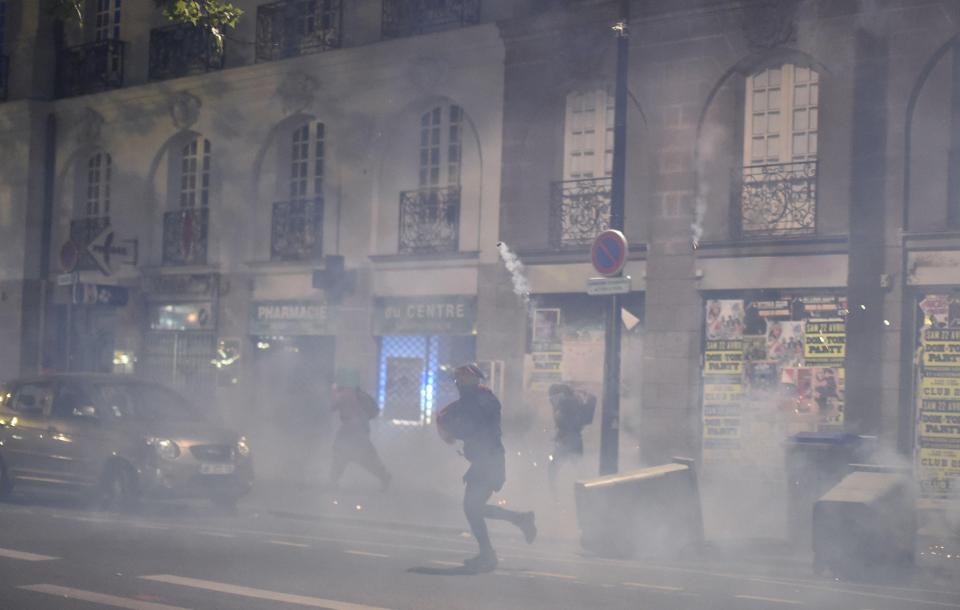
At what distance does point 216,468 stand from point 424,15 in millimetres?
9345

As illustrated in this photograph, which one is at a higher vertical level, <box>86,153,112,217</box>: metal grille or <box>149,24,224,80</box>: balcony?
<box>149,24,224,80</box>: balcony

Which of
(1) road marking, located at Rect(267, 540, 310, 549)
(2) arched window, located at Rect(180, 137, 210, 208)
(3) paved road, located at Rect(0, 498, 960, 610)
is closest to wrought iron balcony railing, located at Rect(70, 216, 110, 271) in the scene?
(2) arched window, located at Rect(180, 137, 210, 208)

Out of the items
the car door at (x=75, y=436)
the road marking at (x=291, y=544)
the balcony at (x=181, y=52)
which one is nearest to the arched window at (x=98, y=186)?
the balcony at (x=181, y=52)

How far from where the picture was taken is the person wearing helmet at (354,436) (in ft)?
56.9

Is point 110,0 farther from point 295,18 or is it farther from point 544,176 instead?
point 544,176

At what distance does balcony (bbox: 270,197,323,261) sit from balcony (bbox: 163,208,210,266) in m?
1.85

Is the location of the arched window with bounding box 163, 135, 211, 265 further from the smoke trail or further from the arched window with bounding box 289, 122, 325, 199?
the smoke trail

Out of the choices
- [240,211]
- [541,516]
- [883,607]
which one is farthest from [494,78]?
[883,607]

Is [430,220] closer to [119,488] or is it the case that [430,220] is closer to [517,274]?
[517,274]

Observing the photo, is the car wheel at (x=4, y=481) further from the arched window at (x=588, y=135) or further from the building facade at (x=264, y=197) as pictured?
the arched window at (x=588, y=135)

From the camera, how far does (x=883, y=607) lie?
356 inches

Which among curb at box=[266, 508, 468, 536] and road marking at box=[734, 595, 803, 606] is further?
curb at box=[266, 508, 468, 536]

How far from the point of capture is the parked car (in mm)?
13883

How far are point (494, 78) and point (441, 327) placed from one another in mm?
3906
